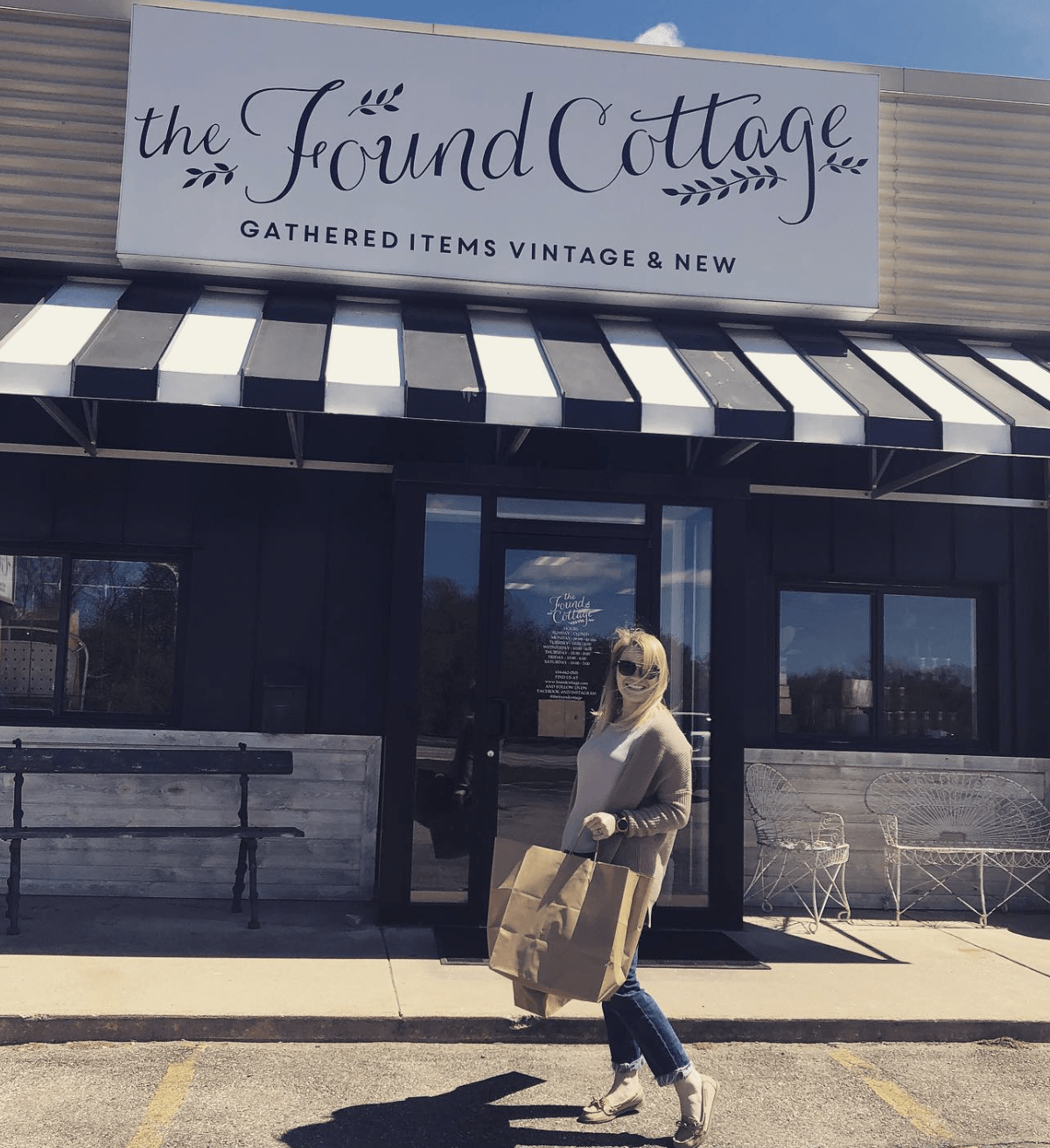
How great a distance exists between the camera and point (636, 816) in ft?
13.6

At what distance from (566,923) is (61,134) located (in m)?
6.66

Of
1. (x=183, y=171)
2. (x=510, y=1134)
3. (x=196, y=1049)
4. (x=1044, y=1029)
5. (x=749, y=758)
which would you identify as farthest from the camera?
(x=749, y=758)

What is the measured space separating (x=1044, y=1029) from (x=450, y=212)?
6.09 m

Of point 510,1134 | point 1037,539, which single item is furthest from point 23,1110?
point 1037,539

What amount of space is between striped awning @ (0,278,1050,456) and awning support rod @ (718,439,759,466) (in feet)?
1.87

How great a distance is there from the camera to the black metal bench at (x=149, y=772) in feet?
22.1

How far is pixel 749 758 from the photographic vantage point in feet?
27.0

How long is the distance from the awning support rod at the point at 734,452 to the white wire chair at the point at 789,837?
7.17 ft

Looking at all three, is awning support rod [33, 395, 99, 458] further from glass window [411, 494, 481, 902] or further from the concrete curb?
the concrete curb

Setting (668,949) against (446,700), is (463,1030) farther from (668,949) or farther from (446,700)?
(446,700)

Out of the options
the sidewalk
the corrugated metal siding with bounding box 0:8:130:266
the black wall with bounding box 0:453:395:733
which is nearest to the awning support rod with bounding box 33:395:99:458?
the black wall with bounding box 0:453:395:733

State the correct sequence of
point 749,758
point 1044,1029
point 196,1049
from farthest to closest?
point 749,758 < point 1044,1029 < point 196,1049

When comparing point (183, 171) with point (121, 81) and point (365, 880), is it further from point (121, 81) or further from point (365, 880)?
point (365, 880)

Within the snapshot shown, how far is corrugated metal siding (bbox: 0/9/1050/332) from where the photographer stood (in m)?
7.88
